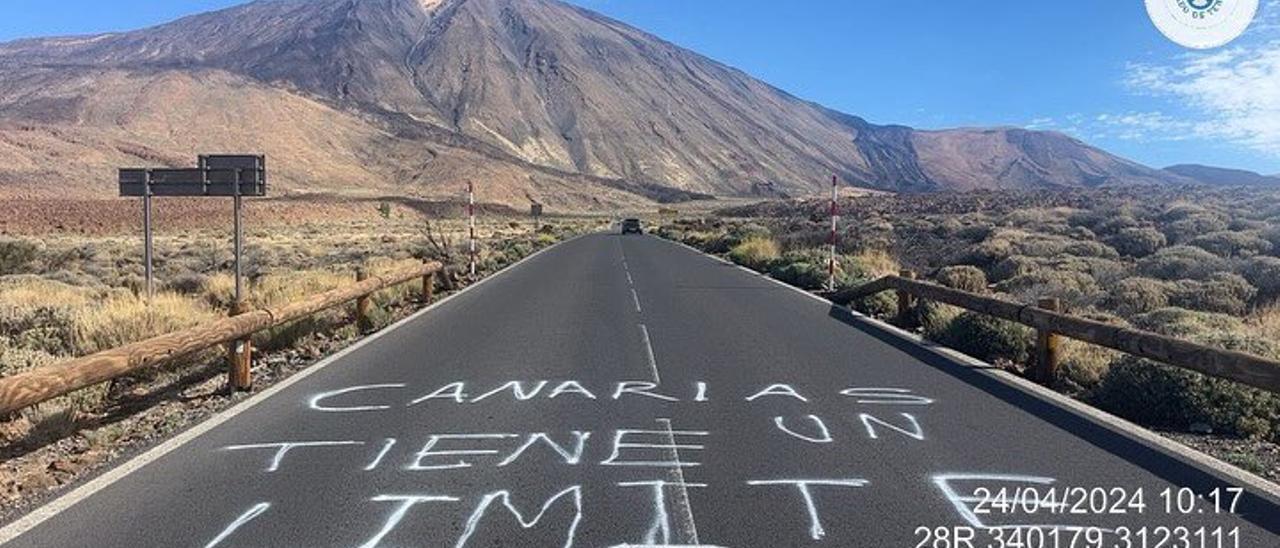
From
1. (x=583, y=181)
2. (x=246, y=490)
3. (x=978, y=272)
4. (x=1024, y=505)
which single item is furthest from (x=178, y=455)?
(x=583, y=181)

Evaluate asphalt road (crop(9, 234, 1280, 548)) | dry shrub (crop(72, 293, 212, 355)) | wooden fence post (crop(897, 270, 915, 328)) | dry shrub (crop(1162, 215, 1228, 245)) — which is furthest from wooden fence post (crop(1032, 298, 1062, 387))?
dry shrub (crop(1162, 215, 1228, 245))

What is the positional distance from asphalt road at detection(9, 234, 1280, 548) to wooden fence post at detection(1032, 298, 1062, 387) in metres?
0.55

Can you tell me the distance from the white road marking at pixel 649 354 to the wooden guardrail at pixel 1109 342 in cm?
385

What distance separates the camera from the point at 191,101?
5133 inches

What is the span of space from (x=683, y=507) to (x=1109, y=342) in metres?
5.37

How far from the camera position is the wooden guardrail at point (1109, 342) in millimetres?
7512

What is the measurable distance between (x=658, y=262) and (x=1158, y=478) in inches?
1095

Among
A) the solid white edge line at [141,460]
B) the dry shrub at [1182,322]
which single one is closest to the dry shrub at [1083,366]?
the dry shrub at [1182,322]

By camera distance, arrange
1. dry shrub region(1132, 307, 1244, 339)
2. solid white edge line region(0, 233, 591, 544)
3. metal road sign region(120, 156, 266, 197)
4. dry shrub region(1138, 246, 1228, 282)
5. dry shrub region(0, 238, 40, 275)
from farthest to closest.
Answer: dry shrub region(0, 238, 40, 275)
dry shrub region(1138, 246, 1228, 282)
metal road sign region(120, 156, 266, 197)
dry shrub region(1132, 307, 1244, 339)
solid white edge line region(0, 233, 591, 544)

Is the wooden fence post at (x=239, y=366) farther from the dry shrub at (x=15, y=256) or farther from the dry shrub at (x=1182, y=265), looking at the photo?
the dry shrub at (x=15, y=256)

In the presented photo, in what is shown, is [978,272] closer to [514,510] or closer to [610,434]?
[610,434]

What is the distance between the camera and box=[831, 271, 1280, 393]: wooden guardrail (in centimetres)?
751

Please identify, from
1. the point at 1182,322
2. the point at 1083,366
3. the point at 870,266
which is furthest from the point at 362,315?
the point at 870,266

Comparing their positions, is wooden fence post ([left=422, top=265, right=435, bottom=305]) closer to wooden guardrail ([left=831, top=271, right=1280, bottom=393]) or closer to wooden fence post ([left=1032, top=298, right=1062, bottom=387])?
wooden guardrail ([left=831, top=271, right=1280, bottom=393])
